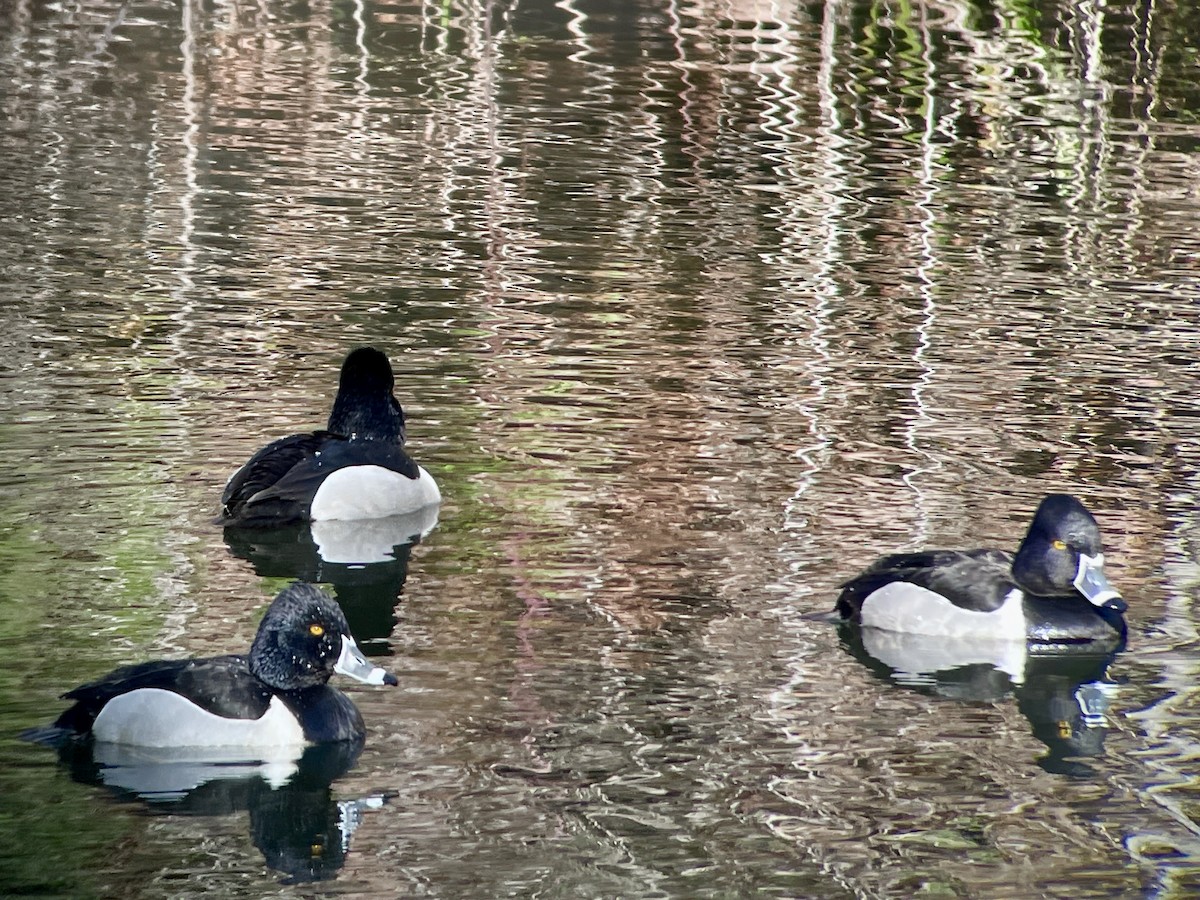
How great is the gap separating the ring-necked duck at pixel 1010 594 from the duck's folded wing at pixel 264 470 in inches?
142

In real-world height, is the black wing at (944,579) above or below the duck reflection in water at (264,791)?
above

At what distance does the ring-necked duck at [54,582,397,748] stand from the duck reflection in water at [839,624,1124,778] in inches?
112

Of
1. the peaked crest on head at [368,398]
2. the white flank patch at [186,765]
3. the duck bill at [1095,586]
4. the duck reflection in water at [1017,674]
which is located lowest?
the duck reflection in water at [1017,674]

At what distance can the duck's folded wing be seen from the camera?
12.3 m

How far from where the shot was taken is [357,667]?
9234 mm

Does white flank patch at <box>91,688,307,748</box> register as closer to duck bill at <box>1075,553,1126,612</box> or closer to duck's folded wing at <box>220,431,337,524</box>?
duck's folded wing at <box>220,431,337,524</box>

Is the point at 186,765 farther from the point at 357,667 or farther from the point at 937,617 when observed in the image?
the point at 937,617

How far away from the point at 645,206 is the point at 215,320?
6.90 meters

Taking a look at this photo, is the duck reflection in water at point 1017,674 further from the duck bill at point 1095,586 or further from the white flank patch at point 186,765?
the white flank patch at point 186,765

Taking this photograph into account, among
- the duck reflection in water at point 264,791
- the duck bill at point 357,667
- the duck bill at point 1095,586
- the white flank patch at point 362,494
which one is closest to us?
the duck reflection in water at point 264,791

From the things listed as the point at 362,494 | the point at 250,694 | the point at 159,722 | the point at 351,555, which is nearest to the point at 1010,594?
the point at 351,555

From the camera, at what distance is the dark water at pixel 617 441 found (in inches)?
332

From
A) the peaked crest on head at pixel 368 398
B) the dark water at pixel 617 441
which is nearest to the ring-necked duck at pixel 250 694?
the dark water at pixel 617 441

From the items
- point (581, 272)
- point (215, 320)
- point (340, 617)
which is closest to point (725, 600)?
point (340, 617)
